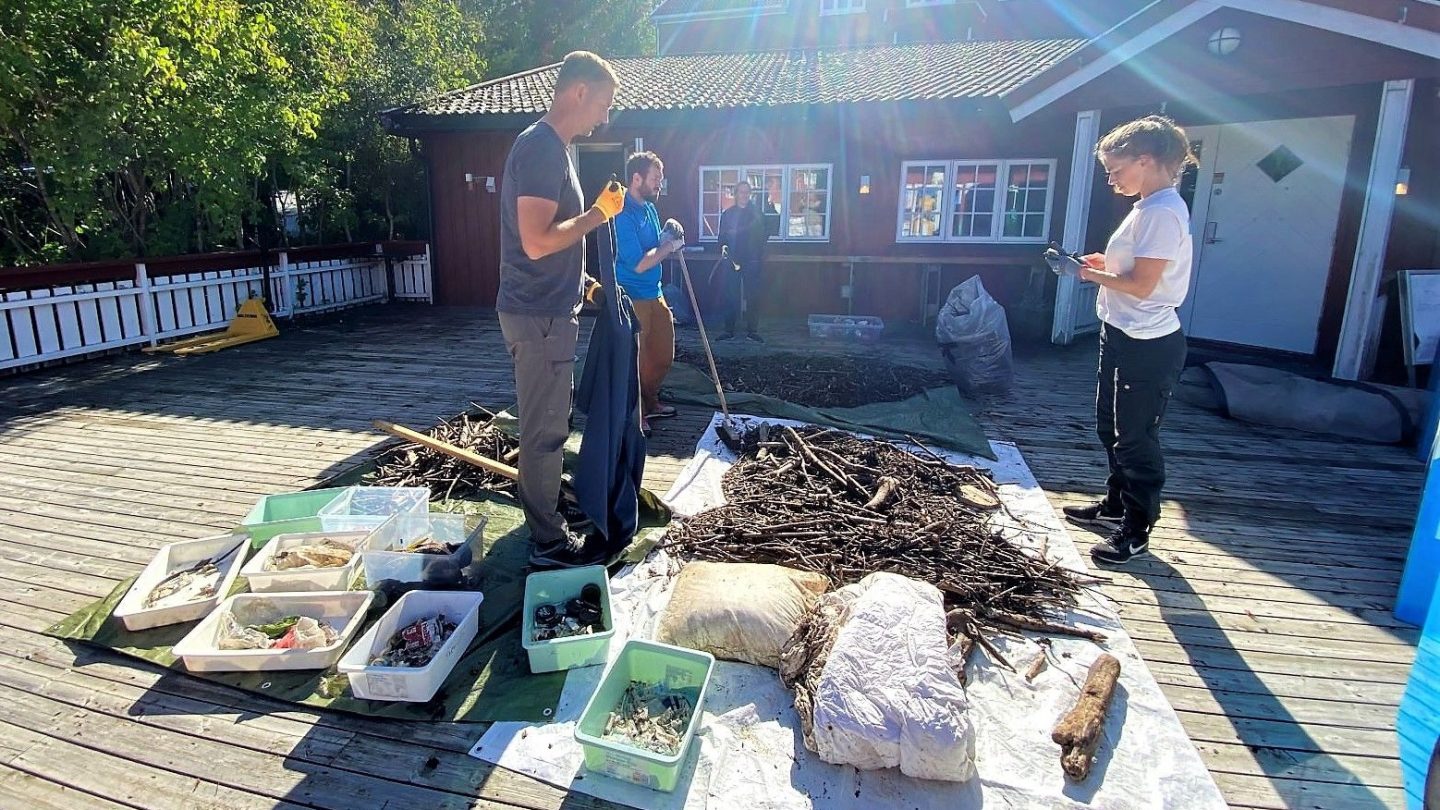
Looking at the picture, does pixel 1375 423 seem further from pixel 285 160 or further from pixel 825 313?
pixel 285 160

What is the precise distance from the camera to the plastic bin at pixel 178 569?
247 centimetres

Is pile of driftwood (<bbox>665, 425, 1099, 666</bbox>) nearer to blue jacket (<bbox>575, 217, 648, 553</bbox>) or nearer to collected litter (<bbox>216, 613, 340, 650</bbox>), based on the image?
blue jacket (<bbox>575, 217, 648, 553</bbox>)

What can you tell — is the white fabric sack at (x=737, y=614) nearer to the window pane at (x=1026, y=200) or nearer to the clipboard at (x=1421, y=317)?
the clipboard at (x=1421, y=317)

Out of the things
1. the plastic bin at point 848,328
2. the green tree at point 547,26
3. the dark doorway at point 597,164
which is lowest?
the plastic bin at point 848,328

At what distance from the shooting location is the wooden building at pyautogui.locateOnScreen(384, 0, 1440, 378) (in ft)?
19.3

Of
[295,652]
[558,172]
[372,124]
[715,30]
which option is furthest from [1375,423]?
[715,30]

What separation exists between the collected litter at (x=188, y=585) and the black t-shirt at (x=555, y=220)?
1473 mm

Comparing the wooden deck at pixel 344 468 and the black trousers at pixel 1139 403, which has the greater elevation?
the black trousers at pixel 1139 403

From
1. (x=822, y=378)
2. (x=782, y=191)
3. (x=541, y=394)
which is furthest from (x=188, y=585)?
(x=782, y=191)

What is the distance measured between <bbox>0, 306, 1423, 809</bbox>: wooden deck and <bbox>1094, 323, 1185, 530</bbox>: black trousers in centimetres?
31

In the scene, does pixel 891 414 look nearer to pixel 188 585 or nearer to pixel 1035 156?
pixel 188 585

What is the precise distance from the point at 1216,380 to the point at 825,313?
475 centimetres

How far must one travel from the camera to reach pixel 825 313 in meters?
9.45

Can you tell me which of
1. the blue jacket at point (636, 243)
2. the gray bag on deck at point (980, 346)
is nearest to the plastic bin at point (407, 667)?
→ the blue jacket at point (636, 243)
